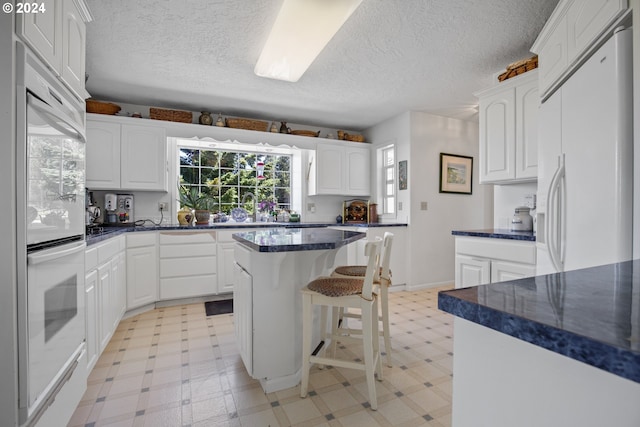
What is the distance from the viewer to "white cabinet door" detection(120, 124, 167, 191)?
3.40 metres

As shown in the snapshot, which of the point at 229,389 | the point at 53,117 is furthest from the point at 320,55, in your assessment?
the point at 229,389

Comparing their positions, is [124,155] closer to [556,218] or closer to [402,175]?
[402,175]

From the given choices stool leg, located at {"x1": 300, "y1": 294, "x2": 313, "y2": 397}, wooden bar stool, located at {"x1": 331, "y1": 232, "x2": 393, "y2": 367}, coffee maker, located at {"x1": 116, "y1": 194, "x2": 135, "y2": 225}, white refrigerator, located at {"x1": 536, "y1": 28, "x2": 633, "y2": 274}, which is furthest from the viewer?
coffee maker, located at {"x1": 116, "y1": 194, "x2": 135, "y2": 225}

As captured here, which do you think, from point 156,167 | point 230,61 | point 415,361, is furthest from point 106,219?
point 415,361

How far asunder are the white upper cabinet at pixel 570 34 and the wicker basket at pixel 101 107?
398 cm

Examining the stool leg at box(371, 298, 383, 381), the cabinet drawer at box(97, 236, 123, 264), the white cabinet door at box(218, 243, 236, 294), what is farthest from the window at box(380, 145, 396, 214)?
the cabinet drawer at box(97, 236, 123, 264)

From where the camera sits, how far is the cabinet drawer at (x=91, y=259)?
1.84m

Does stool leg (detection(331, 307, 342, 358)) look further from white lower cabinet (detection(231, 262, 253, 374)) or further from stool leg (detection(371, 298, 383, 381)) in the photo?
white lower cabinet (detection(231, 262, 253, 374))

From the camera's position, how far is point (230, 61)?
2.75 meters

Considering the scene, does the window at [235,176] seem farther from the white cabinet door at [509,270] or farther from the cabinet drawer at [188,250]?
the white cabinet door at [509,270]

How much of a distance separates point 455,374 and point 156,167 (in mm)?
3740

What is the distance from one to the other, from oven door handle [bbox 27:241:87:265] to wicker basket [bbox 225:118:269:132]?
292 cm

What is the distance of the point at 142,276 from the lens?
3158mm

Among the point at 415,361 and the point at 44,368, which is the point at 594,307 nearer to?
the point at 44,368
